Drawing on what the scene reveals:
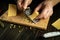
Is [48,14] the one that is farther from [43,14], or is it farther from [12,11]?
[12,11]

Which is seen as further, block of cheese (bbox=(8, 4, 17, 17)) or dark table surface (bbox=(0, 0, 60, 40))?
block of cheese (bbox=(8, 4, 17, 17))

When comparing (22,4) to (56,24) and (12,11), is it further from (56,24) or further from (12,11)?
(56,24)

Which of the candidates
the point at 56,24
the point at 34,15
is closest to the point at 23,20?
the point at 34,15

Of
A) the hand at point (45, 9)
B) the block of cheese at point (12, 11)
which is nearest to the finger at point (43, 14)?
the hand at point (45, 9)

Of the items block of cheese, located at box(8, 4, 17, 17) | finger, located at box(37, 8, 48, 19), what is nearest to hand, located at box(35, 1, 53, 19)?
finger, located at box(37, 8, 48, 19)

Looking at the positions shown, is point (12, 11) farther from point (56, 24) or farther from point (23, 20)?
point (56, 24)

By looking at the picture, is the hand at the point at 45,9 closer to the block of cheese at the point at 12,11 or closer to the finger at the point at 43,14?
the finger at the point at 43,14

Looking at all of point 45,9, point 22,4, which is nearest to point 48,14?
point 45,9

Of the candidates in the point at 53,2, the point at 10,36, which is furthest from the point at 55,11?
the point at 10,36

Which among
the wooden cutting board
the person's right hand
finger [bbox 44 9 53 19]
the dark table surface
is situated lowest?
the dark table surface

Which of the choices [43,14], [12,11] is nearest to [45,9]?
[43,14]

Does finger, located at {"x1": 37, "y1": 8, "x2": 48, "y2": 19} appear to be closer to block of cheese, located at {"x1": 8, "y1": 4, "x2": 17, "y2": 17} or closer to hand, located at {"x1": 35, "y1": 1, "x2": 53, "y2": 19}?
hand, located at {"x1": 35, "y1": 1, "x2": 53, "y2": 19}

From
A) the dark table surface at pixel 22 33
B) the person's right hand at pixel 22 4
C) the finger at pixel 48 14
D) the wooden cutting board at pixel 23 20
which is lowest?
the dark table surface at pixel 22 33

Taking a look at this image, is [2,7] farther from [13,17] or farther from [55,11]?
[55,11]
